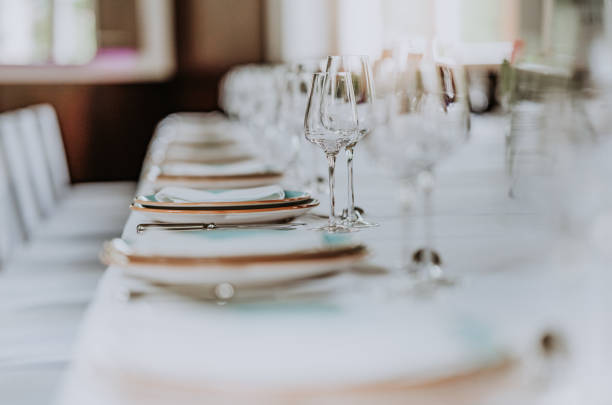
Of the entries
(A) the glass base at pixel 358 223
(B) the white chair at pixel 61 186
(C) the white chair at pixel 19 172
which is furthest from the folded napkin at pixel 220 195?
(B) the white chair at pixel 61 186

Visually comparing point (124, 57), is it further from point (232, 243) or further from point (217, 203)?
point (232, 243)

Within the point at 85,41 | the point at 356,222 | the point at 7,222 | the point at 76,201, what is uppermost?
the point at 85,41

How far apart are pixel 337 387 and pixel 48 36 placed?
5.82m

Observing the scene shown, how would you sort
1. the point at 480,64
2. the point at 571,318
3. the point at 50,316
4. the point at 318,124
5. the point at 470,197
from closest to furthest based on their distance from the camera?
the point at 571,318
the point at 318,124
the point at 470,197
the point at 50,316
the point at 480,64

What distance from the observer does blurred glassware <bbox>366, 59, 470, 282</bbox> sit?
83cm

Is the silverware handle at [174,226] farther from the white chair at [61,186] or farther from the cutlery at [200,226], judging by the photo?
the white chair at [61,186]

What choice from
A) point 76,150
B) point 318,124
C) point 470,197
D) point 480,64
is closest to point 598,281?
point 318,124

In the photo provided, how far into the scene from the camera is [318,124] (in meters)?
1.03

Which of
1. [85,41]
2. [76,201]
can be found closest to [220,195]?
[76,201]

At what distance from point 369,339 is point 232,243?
277mm

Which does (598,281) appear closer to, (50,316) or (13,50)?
(50,316)

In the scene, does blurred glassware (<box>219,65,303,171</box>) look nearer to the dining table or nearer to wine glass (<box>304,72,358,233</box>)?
wine glass (<box>304,72,358,233</box>)

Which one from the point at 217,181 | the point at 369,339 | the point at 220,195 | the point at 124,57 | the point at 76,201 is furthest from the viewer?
the point at 124,57

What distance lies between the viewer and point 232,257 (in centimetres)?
73
